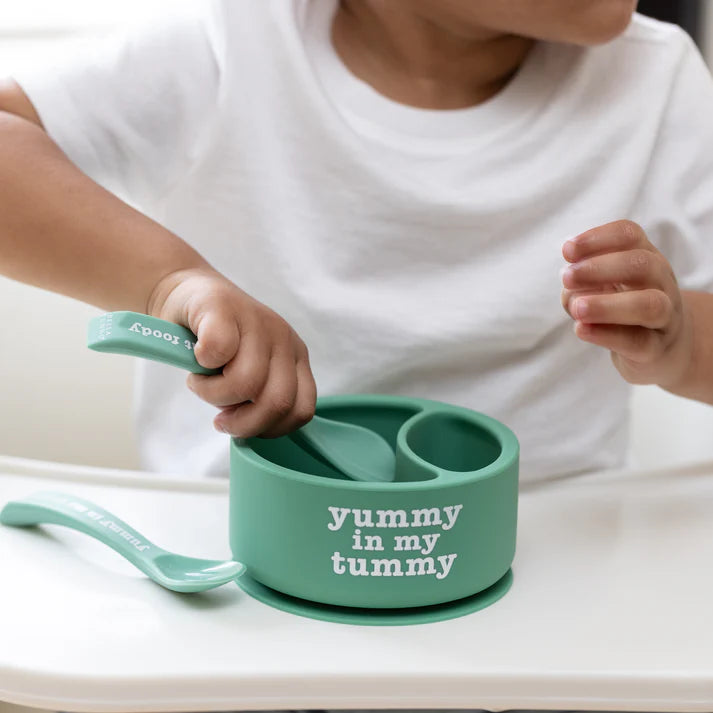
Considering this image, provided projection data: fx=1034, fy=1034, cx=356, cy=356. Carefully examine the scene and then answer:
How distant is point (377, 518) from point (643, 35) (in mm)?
500

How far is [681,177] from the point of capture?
0.75 m

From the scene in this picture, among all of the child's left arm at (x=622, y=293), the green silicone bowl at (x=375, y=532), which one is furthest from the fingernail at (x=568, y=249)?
the green silicone bowl at (x=375, y=532)

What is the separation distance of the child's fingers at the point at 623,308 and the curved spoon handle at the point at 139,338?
192 millimetres

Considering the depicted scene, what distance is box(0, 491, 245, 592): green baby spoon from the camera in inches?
18.9

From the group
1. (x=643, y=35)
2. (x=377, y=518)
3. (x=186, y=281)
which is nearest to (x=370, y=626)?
(x=377, y=518)

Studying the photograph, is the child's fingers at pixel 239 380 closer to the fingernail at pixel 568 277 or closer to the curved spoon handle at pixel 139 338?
the curved spoon handle at pixel 139 338

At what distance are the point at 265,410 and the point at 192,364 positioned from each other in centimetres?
4

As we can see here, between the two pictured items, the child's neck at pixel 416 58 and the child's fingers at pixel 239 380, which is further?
the child's neck at pixel 416 58

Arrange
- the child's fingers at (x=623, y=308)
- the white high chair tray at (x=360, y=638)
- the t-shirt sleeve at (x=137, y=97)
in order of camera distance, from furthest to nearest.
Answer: the t-shirt sleeve at (x=137, y=97) < the child's fingers at (x=623, y=308) < the white high chair tray at (x=360, y=638)

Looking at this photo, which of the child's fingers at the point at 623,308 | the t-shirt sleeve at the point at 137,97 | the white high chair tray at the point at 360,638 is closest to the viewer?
the white high chair tray at the point at 360,638

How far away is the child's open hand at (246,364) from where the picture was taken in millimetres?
485

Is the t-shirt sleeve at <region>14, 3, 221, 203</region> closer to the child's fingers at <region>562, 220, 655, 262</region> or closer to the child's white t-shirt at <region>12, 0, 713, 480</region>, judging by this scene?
the child's white t-shirt at <region>12, 0, 713, 480</region>

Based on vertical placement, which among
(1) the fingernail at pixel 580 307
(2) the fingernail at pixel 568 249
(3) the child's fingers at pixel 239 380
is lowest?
(3) the child's fingers at pixel 239 380

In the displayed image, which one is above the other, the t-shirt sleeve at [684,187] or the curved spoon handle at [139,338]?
the t-shirt sleeve at [684,187]
